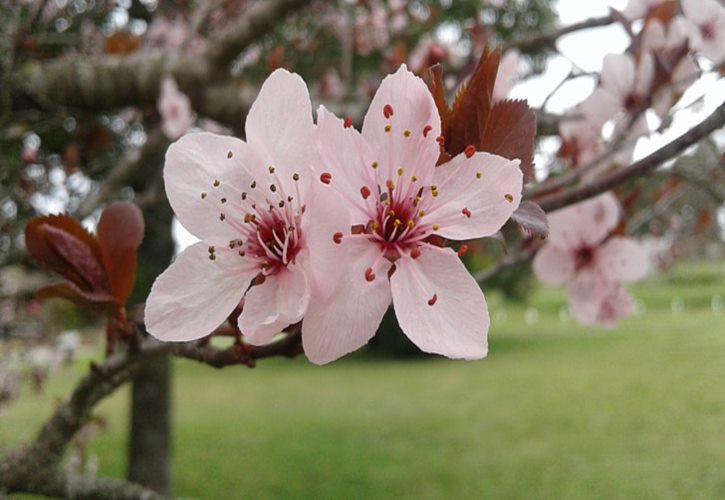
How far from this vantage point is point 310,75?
9.95 ft

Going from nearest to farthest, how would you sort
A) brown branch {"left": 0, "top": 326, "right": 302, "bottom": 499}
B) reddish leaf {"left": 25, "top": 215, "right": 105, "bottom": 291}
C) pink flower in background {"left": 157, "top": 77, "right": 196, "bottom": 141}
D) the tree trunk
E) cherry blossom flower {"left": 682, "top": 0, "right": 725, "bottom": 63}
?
reddish leaf {"left": 25, "top": 215, "right": 105, "bottom": 291}
brown branch {"left": 0, "top": 326, "right": 302, "bottom": 499}
cherry blossom flower {"left": 682, "top": 0, "right": 725, "bottom": 63}
pink flower in background {"left": 157, "top": 77, "right": 196, "bottom": 141}
the tree trunk

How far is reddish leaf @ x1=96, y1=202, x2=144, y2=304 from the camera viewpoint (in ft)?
1.66

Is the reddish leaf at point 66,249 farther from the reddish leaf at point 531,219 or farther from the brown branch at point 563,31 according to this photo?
the brown branch at point 563,31

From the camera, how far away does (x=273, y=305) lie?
392 mm

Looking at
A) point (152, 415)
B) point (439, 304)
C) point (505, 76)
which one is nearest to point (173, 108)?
point (505, 76)

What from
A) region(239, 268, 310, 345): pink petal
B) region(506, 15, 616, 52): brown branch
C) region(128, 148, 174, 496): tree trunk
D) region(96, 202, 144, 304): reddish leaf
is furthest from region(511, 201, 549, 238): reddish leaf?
region(128, 148, 174, 496): tree trunk

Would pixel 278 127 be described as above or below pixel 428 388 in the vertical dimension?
above

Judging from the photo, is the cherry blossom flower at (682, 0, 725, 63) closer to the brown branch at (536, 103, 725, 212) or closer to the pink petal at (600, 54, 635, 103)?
the pink petal at (600, 54, 635, 103)

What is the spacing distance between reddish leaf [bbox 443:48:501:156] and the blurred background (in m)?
0.07

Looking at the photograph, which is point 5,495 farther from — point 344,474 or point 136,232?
point 344,474

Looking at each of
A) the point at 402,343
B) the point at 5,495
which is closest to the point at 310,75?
the point at 5,495

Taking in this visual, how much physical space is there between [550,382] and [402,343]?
3.50 meters

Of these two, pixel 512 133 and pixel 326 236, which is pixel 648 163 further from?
pixel 326 236

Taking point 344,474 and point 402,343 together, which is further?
point 402,343
